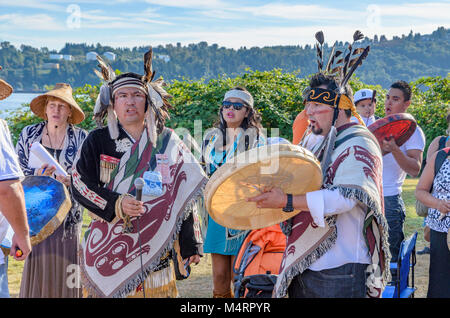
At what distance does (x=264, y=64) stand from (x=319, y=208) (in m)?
11.5

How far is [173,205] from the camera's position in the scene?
3809 millimetres

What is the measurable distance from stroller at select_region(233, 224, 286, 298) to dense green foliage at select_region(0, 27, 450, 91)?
137 cm

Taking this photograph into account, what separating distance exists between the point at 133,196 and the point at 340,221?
1382 mm

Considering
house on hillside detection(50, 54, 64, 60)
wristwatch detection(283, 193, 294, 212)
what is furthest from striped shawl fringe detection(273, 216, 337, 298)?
house on hillside detection(50, 54, 64, 60)

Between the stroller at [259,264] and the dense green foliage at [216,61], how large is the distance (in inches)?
53.9

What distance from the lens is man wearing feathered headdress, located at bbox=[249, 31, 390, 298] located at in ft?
9.80

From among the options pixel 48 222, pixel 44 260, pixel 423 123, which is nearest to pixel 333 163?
pixel 48 222

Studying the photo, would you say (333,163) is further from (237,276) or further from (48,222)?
(48,222)

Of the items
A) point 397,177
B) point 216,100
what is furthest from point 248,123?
point 216,100

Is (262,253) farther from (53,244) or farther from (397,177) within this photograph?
(397,177)

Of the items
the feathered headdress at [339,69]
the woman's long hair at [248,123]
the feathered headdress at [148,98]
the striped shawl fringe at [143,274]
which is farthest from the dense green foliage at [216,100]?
the feathered headdress at [339,69]

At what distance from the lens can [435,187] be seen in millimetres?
4473

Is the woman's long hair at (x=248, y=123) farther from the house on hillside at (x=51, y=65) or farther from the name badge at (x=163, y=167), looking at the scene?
the name badge at (x=163, y=167)

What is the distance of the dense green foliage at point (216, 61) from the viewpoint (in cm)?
537
